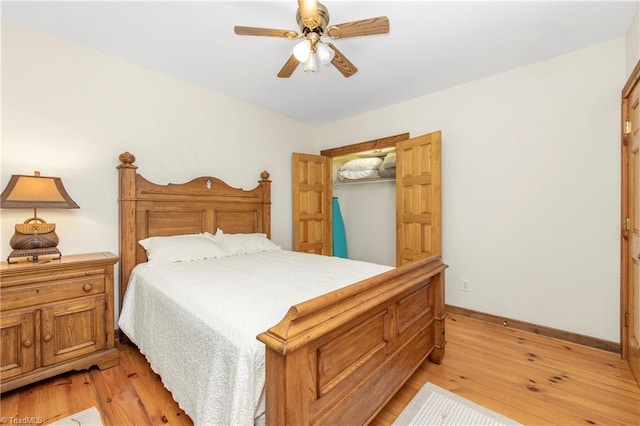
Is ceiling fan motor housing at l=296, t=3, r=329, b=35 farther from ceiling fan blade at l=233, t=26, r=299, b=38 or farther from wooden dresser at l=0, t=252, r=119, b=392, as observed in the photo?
wooden dresser at l=0, t=252, r=119, b=392

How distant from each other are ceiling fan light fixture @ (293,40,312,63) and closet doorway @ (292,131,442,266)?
181 centimetres

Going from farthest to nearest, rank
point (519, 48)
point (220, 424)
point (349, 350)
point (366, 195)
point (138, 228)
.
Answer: point (366, 195)
point (138, 228)
point (519, 48)
point (349, 350)
point (220, 424)

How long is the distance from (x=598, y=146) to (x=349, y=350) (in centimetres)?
272

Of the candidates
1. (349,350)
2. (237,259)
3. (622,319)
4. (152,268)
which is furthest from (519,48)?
(152,268)

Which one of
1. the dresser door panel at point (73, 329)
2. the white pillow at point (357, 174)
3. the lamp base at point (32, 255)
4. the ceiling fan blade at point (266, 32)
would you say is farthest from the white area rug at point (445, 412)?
the white pillow at point (357, 174)

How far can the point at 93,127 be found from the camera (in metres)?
2.40

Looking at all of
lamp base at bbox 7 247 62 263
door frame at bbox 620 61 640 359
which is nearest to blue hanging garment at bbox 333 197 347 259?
door frame at bbox 620 61 640 359

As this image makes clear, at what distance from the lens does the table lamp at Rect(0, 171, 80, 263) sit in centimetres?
185

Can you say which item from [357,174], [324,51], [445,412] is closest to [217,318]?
[445,412]

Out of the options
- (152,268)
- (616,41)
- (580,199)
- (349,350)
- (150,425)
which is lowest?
(150,425)

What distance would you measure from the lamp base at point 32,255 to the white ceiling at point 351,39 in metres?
1.69

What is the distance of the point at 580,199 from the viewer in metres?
2.41

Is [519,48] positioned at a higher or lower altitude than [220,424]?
higher

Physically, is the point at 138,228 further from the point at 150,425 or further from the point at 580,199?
the point at 580,199
